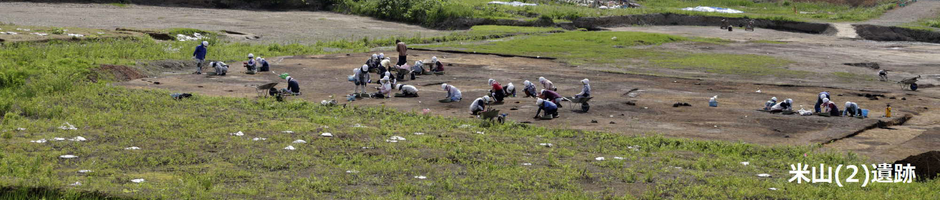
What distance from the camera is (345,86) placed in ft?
110

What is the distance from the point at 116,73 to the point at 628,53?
2761 cm

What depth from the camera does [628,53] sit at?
5128 centimetres

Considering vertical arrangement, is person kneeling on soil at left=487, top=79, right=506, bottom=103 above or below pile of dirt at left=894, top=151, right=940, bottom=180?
below

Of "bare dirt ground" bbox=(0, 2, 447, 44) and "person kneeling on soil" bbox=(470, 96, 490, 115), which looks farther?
"bare dirt ground" bbox=(0, 2, 447, 44)

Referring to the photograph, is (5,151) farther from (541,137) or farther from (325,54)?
(325,54)

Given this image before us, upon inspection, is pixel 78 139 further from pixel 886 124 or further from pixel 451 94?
pixel 886 124

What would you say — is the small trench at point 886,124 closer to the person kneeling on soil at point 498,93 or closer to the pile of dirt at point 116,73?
the person kneeling on soil at point 498,93

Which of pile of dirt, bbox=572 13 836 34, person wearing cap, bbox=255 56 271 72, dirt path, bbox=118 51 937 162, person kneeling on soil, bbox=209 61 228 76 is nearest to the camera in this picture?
dirt path, bbox=118 51 937 162

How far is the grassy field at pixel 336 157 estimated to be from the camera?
15.6m

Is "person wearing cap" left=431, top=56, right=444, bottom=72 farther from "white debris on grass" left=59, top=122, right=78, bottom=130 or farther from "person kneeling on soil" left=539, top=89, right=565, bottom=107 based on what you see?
"white debris on grass" left=59, top=122, right=78, bottom=130

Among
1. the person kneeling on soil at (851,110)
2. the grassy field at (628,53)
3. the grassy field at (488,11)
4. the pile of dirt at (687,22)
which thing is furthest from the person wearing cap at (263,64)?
the pile of dirt at (687,22)

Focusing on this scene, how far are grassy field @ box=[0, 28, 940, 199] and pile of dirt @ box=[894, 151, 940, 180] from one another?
367 mm

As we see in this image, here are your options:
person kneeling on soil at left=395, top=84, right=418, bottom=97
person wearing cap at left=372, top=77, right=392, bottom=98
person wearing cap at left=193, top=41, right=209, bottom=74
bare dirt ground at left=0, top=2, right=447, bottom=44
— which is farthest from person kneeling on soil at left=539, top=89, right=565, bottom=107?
bare dirt ground at left=0, top=2, right=447, bottom=44

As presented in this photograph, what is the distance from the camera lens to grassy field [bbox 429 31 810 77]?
1754 inches
